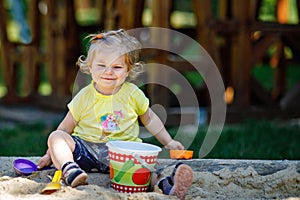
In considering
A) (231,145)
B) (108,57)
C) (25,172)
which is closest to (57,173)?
(25,172)

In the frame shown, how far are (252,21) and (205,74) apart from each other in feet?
2.47

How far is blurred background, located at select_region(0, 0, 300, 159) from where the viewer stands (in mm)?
6543

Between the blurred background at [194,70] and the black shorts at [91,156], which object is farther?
the blurred background at [194,70]

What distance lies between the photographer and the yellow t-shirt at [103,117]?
3965 millimetres

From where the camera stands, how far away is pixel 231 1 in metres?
7.70

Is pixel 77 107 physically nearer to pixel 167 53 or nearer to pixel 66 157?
pixel 66 157

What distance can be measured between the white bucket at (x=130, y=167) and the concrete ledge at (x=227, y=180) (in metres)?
0.09

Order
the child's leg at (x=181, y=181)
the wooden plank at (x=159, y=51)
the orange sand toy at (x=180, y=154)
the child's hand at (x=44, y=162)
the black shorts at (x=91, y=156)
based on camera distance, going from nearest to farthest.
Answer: the child's leg at (x=181, y=181) < the black shorts at (x=91, y=156) < the child's hand at (x=44, y=162) < the orange sand toy at (x=180, y=154) < the wooden plank at (x=159, y=51)

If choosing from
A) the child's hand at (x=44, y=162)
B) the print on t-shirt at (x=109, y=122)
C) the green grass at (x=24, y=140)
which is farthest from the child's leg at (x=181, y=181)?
the green grass at (x=24, y=140)

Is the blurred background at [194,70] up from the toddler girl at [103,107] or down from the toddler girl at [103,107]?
down

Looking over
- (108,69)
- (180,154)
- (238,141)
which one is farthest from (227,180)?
(238,141)

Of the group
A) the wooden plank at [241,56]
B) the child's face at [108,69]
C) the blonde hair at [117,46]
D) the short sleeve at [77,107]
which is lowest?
the wooden plank at [241,56]

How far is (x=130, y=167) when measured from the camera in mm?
3633

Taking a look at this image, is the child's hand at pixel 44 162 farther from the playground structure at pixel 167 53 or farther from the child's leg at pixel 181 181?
the playground structure at pixel 167 53
